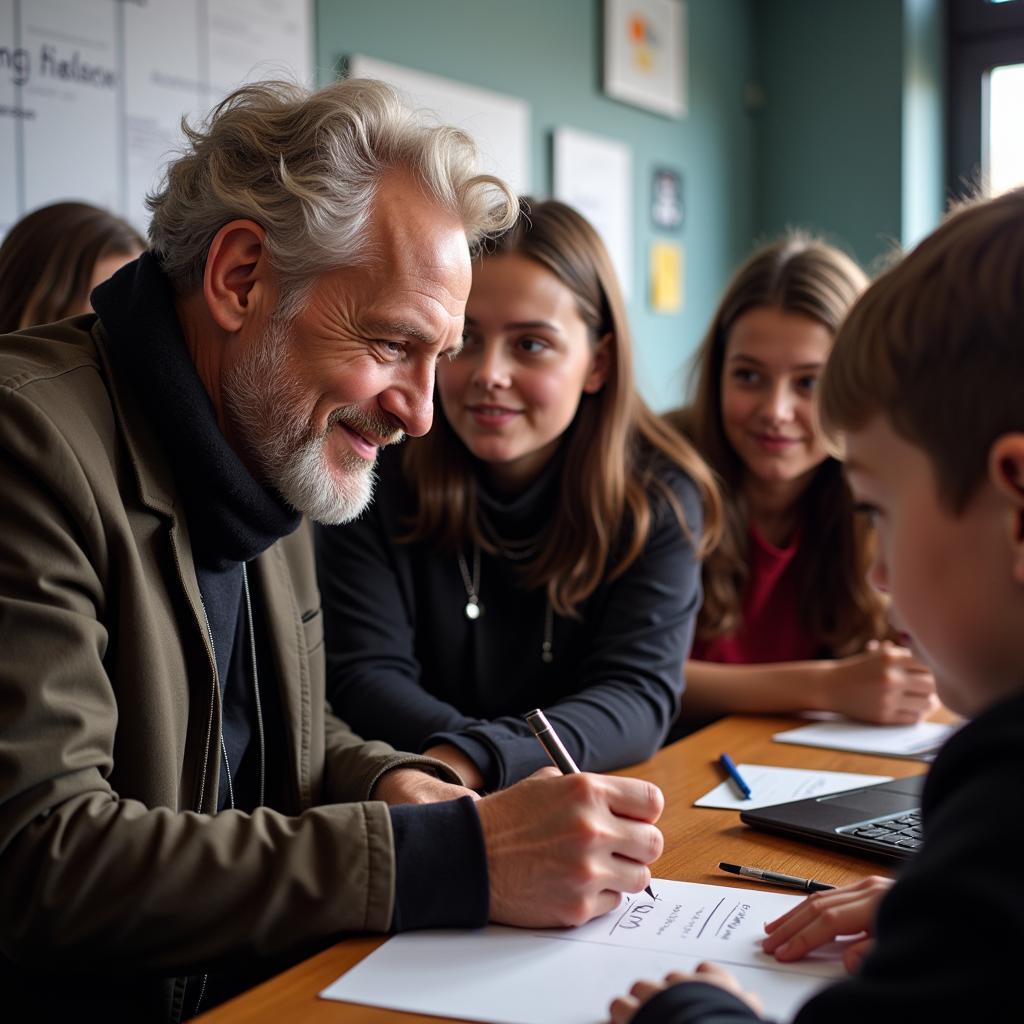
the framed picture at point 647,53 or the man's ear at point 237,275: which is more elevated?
the framed picture at point 647,53

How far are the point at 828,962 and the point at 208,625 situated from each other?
0.65 m

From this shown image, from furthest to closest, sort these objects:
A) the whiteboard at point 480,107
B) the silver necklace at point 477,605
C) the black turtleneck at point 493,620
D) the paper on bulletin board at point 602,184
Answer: the paper on bulletin board at point 602,184 < the whiteboard at point 480,107 < the silver necklace at point 477,605 < the black turtleneck at point 493,620

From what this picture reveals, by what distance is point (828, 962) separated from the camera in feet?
2.83

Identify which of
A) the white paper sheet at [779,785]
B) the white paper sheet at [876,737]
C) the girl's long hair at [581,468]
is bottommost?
the white paper sheet at [876,737]

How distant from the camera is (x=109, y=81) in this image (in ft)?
8.20

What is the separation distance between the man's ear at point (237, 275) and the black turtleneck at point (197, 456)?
0.05 metres

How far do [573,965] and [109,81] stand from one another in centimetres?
222

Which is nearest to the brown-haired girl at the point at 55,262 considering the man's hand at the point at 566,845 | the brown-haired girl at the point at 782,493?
the brown-haired girl at the point at 782,493

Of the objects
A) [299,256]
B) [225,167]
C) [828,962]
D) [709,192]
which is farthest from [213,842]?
[709,192]

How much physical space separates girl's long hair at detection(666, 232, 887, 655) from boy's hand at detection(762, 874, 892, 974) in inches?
49.2

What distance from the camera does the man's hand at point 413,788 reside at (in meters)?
1.19

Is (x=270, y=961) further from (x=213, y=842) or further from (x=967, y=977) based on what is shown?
(x=967, y=977)

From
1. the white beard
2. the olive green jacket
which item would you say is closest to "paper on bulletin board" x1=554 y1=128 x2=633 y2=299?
the white beard

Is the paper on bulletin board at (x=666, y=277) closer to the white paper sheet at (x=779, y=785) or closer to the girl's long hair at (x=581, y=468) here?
the girl's long hair at (x=581, y=468)
